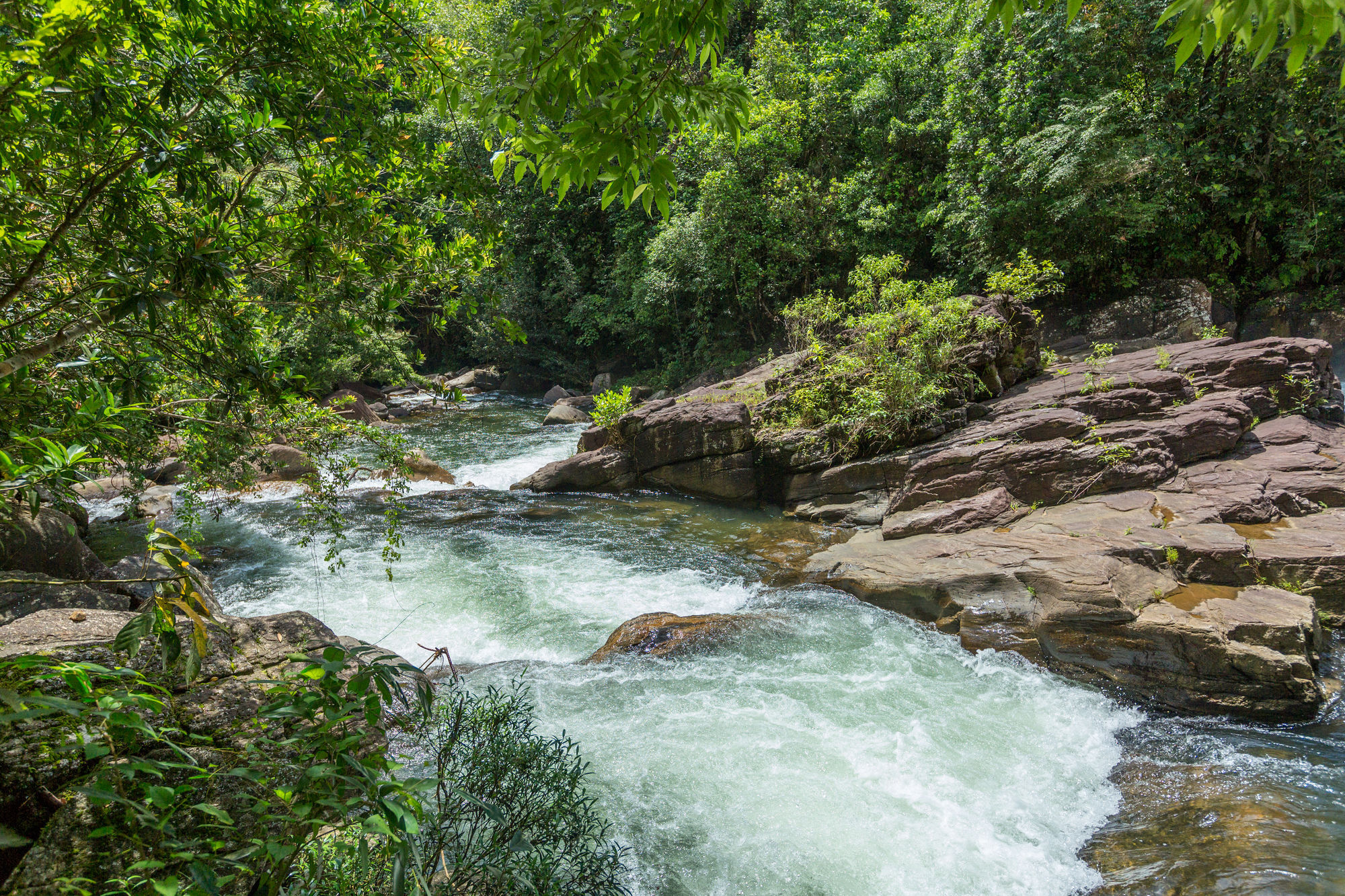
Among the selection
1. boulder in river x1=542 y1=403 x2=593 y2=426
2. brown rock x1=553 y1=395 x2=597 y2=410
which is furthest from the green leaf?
brown rock x1=553 y1=395 x2=597 y2=410

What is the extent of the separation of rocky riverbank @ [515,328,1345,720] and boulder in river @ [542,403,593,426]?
22.5 feet

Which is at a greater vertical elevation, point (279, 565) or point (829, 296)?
point (829, 296)

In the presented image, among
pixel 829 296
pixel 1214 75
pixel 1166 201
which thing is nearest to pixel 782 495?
pixel 829 296

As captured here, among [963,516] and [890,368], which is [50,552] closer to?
[963,516]

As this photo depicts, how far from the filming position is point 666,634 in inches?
225

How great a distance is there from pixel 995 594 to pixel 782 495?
185 inches

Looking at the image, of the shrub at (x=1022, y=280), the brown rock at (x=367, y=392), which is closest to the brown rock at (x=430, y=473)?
the brown rock at (x=367, y=392)

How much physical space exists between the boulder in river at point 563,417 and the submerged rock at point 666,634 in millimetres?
12441

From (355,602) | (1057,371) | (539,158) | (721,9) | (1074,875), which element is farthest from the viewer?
(1057,371)

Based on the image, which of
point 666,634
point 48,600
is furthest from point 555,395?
point 48,600

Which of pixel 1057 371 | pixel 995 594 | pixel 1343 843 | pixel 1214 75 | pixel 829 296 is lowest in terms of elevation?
pixel 1343 843

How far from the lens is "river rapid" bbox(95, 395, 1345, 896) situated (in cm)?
337

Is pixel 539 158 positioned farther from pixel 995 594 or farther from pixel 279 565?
pixel 279 565

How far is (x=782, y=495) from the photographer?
1035 centimetres
